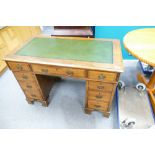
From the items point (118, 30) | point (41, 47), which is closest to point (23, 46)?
point (41, 47)

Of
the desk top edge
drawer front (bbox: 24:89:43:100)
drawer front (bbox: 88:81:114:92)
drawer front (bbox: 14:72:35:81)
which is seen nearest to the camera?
the desk top edge

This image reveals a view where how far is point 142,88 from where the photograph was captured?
5.13 feet

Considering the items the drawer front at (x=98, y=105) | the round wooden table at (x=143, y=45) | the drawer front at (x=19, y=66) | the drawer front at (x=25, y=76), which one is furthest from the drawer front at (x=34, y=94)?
the round wooden table at (x=143, y=45)

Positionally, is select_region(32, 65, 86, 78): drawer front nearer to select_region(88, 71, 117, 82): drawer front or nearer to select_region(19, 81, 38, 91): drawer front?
select_region(88, 71, 117, 82): drawer front

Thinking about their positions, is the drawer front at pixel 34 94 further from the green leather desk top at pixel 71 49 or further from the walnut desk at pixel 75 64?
the green leather desk top at pixel 71 49

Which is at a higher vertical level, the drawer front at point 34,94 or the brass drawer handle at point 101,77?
the brass drawer handle at point 101,77

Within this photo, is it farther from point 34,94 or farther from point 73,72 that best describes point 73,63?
point 34,94

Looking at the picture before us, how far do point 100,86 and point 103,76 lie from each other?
0.13 meters

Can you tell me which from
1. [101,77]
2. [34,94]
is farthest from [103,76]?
[34,94]

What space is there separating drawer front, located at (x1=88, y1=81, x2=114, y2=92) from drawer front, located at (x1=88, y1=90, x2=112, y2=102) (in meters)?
0.05

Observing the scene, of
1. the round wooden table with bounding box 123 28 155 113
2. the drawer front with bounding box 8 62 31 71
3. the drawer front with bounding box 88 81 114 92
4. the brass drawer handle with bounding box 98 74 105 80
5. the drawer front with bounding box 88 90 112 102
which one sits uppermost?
the round wooden table with bounding box 123 28 155 113

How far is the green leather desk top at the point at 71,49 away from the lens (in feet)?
3.59

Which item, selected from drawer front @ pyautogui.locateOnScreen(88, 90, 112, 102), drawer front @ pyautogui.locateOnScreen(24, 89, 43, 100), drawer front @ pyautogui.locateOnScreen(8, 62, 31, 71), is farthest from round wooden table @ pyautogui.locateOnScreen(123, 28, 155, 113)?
drawer front @ pyautogui.locateOnScreen(24, 89, 43, 100)

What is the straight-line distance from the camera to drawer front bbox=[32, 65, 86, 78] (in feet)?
3.48
